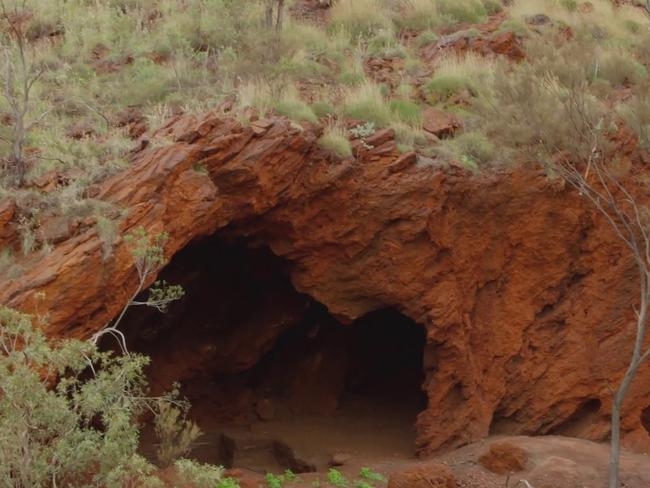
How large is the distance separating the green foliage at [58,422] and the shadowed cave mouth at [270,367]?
4.06m

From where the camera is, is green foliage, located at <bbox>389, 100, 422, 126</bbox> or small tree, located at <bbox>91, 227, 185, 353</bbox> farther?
green foliage, located at <bbox>389, 100, 422, 126</bbox>

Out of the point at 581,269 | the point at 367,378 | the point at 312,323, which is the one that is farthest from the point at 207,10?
the point at 581,269

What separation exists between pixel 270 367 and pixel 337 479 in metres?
3.95

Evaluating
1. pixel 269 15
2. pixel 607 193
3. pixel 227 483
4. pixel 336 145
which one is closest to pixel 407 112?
pixel 336 145

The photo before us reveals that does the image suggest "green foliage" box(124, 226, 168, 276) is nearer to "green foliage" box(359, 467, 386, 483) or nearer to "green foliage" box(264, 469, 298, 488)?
"green foliage" box(264, 469, 298, 488)

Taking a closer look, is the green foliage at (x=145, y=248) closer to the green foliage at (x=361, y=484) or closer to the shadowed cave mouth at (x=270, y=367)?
the shadowed cave mouth at (x=270, y=367)

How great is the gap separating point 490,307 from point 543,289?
2.34ft

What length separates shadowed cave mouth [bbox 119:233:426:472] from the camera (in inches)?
480

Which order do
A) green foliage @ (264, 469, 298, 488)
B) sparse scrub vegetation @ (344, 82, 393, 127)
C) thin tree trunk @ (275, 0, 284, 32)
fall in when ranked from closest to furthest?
green foliage @ (264, 469, 298, 488)
sparse scrub vegetation @ (344, 82, 393, 127)
thin tree trunk @ (275, 0, 284, 32)

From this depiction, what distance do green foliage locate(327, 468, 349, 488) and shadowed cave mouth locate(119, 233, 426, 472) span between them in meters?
1.22

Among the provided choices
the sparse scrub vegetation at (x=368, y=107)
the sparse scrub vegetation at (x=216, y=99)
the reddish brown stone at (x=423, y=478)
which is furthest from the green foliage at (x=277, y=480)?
the sparse scrub vegetation at (x=368, y=107)

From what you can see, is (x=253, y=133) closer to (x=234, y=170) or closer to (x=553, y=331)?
(x=234, y=170)

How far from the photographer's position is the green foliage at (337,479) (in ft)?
32.4

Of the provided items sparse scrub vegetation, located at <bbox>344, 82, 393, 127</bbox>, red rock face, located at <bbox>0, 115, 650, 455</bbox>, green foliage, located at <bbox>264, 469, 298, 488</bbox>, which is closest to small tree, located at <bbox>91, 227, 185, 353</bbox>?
red rock face, located at <bbox>0, 115, 650, 455</bbox>
